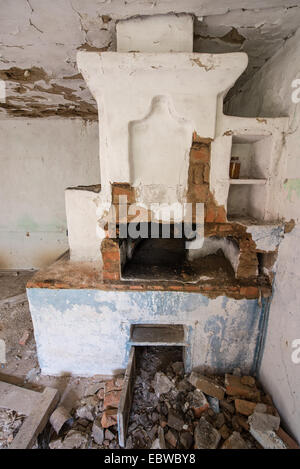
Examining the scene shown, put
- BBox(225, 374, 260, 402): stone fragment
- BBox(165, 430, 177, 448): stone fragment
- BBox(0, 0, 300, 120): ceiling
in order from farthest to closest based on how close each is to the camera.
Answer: BBox(225, 374, 260, 402): stone fragment
BBox(165, 430, 177, 448): stone fragment
BBox(0, 0, 300, 120): ceiling

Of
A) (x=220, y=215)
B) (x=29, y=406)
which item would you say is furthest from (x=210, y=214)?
(x=29, y=406)

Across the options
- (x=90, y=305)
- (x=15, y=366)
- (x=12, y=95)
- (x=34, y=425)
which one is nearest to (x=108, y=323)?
(x=90, y=305)

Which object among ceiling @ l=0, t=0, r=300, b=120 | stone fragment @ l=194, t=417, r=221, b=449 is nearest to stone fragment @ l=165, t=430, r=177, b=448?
stone fragment @ l=194, t=417, r=221, b=449

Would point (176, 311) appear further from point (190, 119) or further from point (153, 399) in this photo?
point (190, 119)

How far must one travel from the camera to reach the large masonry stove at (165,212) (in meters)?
1.60

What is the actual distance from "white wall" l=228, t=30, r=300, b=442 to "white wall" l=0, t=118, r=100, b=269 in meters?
3.28

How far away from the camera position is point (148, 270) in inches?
88.8

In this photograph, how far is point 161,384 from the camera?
1979 millimetres

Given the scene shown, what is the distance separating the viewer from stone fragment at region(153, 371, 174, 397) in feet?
6.37

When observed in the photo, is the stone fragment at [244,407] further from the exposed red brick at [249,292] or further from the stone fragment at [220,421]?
the exposed red brick at [249,292]

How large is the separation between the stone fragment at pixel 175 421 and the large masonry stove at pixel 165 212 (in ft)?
1.51

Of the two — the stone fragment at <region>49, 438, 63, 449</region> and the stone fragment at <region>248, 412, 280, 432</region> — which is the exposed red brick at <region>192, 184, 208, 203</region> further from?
the stone fragment at <region>49, 438, 63, 449</region>

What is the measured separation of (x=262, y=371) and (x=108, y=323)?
61.4 inches

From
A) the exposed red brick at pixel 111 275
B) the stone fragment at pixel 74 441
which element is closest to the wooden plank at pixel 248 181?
the exposed red brick at pixel 111 275
